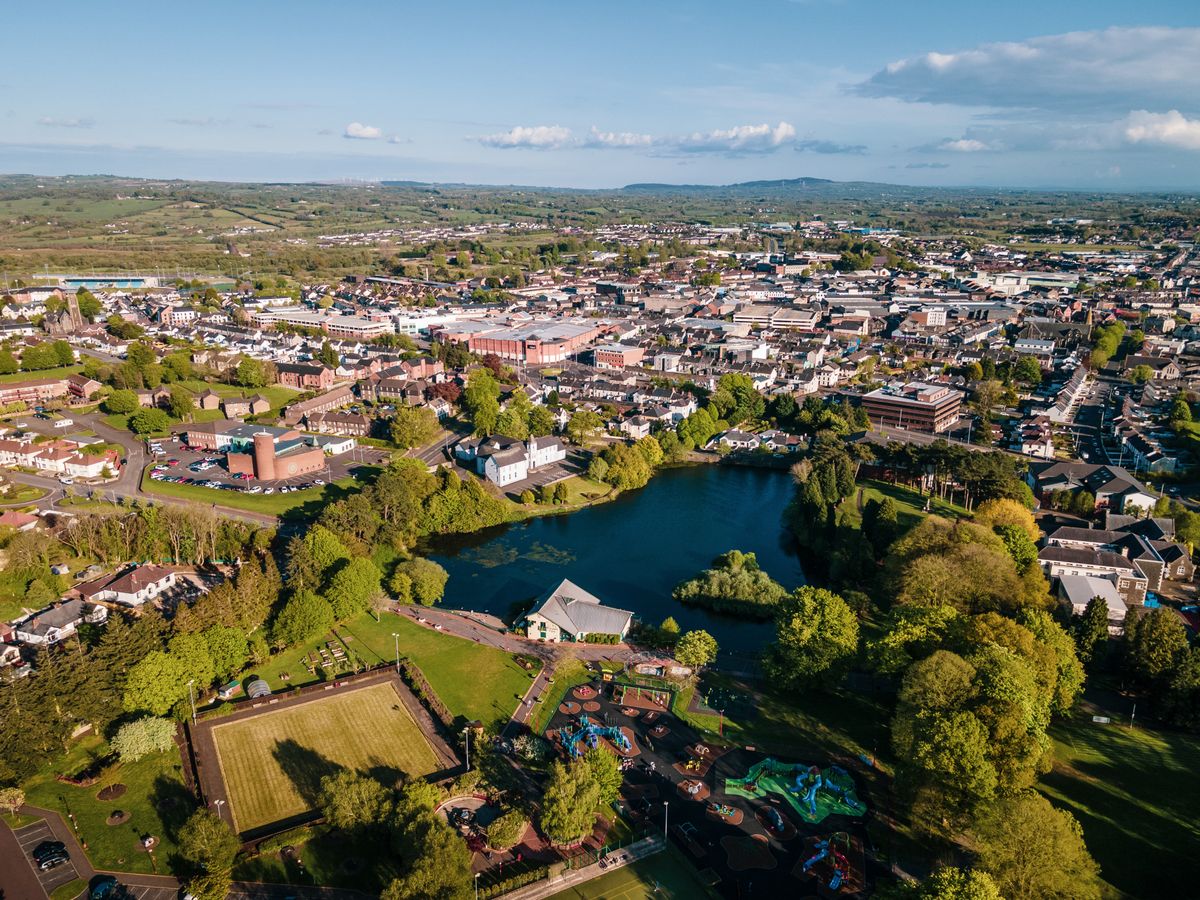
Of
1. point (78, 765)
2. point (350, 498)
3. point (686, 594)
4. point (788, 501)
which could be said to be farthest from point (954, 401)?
Answer: point (78, 765)

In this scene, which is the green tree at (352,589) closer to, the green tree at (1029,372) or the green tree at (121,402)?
the green tree at (121,402)

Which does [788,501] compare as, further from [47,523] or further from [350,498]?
[47,523]

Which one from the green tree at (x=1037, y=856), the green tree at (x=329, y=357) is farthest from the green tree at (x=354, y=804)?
the green tree at (x=329, y=357)

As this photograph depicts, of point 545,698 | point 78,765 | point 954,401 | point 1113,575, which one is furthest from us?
point 954,401

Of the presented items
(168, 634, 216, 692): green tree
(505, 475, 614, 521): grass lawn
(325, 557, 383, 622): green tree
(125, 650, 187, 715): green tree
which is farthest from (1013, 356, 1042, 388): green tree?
(125, 650, 187, 715): green tree

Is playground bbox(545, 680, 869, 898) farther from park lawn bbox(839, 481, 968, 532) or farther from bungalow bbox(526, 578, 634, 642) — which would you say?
park lawn bbox(839, 481, 968, 532)

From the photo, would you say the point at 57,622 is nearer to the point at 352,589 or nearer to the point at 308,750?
the point at 352,589
